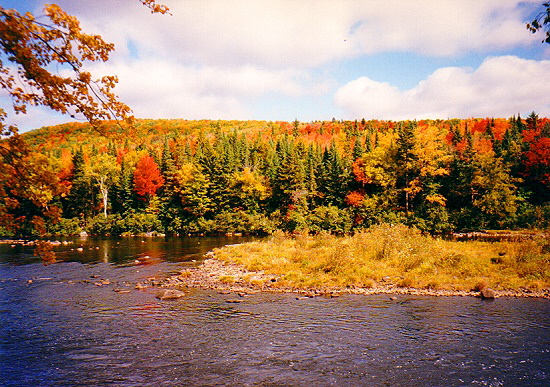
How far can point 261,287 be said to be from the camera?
21.9 meters

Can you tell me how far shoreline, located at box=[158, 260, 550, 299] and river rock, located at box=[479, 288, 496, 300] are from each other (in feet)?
0.17

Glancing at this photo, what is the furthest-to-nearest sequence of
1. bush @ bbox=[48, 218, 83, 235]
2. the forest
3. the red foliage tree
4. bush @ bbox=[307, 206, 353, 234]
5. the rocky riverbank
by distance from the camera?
the red foliage tree, bush @ bbox=[48, 218, 83, 235], bush @ bbox=[307, 206, 353, 234], the forest, the rocky riverbank

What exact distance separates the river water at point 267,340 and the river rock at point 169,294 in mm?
527

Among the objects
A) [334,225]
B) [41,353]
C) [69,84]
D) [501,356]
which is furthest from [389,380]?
[334,225]

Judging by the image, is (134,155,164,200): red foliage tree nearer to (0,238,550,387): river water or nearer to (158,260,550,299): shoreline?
(158,260,550,299): shoreline

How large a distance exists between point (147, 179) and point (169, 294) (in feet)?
180

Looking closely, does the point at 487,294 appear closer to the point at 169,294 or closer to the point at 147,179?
the point at 169,294

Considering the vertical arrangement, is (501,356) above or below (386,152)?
below

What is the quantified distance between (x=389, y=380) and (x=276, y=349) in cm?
407

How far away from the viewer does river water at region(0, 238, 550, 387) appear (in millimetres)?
10961

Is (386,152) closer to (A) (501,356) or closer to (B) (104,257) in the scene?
(B) (104,257)

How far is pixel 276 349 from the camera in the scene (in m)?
12.9

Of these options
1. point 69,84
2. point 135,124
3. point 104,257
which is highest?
point 69,84

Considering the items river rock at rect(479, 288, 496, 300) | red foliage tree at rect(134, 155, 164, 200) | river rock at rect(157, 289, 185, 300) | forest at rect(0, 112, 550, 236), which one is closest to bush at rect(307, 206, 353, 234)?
forest at rect(0, 112, 550, 236)
